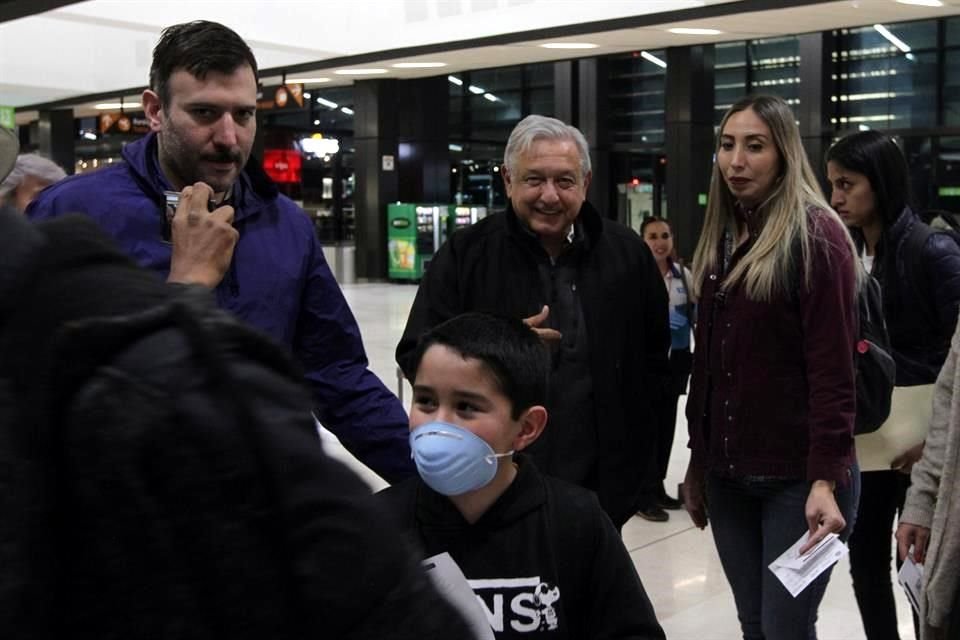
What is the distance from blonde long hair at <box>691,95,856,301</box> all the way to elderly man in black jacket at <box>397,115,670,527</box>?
0.95 feet

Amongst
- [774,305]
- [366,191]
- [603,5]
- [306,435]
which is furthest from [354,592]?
[366,191]

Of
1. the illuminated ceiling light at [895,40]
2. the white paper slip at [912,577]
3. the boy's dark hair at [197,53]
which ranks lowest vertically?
the white paper slip at [912,577]

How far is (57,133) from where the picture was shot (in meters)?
27.6

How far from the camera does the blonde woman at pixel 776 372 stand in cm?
279

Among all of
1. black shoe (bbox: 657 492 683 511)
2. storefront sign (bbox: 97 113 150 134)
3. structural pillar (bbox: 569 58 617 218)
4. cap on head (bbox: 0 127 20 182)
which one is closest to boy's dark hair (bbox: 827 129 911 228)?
cap on head (bbox: 0 127 20 182)

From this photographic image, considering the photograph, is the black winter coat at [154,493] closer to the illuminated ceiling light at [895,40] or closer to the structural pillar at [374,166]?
the illuminated ceiling light at [895,40]

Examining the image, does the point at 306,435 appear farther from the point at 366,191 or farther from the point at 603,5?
the point at 366,191

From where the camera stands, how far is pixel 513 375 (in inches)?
91.5

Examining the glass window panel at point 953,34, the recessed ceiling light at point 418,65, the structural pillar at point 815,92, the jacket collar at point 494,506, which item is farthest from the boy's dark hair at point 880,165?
the glass window panel at point 953,34

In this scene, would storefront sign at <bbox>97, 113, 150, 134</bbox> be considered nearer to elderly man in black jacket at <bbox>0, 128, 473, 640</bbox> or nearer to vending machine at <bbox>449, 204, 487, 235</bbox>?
vending machine at <bbox>449, 204, 487, 235</bbox>

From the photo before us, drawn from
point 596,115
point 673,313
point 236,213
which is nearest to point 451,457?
point 236,213

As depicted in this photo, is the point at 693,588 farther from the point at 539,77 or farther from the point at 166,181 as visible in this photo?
the point at 539,77

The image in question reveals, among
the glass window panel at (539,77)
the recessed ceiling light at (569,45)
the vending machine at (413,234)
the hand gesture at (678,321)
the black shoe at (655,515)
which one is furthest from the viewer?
the glass window panel at (539,77)

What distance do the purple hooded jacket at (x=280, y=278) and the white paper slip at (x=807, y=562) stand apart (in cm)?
103
